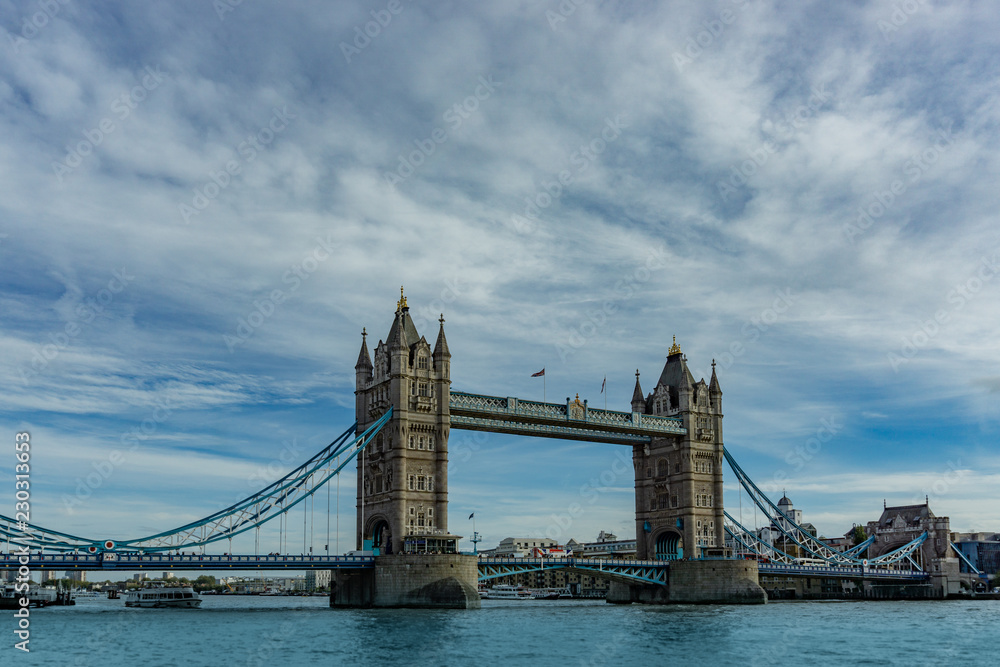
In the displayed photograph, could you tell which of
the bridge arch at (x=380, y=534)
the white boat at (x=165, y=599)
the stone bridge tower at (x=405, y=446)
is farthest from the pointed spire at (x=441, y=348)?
the white boat at (x=165, y=599)

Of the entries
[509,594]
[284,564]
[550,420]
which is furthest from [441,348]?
[509,594]

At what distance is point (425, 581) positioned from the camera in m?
84.2

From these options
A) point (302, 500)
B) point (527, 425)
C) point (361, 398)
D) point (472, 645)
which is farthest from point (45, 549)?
point (527, 425)

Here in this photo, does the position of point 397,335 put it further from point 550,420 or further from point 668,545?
point 668,545

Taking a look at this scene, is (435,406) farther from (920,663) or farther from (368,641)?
(920,663)

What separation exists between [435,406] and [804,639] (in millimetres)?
42531

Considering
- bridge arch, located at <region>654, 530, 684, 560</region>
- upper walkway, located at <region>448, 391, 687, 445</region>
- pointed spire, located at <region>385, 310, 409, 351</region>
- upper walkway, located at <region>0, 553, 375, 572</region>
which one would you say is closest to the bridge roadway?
upper walkway, located at <region>0, 553, 375, 572</region>

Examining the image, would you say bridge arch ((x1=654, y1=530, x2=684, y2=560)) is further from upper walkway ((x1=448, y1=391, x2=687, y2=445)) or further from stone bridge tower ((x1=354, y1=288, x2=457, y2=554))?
stone bridge tower ((x1=354, y1=288, x2=457, y2=554))

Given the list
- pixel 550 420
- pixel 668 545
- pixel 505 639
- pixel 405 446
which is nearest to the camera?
pixel 505 639

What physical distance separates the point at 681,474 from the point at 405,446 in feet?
120

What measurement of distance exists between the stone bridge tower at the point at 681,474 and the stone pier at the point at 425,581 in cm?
3384

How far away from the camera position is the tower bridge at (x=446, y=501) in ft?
276

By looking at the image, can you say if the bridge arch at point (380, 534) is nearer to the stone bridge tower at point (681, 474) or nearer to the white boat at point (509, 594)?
the stone bridge tower at point (681, 474)

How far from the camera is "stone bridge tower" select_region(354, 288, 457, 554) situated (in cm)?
9075
